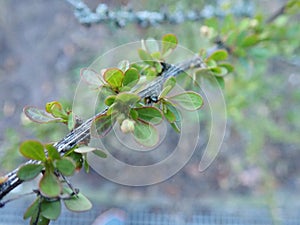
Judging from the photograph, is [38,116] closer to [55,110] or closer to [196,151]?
[55,110]

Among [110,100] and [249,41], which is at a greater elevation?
[249,41]

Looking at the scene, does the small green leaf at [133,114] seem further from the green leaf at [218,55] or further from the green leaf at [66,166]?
the green leaf at [218,55]

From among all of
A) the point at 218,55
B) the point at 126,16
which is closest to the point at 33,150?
the point at 218,55

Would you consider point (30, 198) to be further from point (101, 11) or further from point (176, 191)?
point (101, 11)

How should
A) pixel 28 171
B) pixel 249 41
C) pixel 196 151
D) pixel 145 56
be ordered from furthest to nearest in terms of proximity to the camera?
pixel 196 151, pixel 249 41, pixel 145 56, pixel 28 171

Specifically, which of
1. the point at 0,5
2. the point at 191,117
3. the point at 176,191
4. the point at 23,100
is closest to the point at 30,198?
the point at 23,100
